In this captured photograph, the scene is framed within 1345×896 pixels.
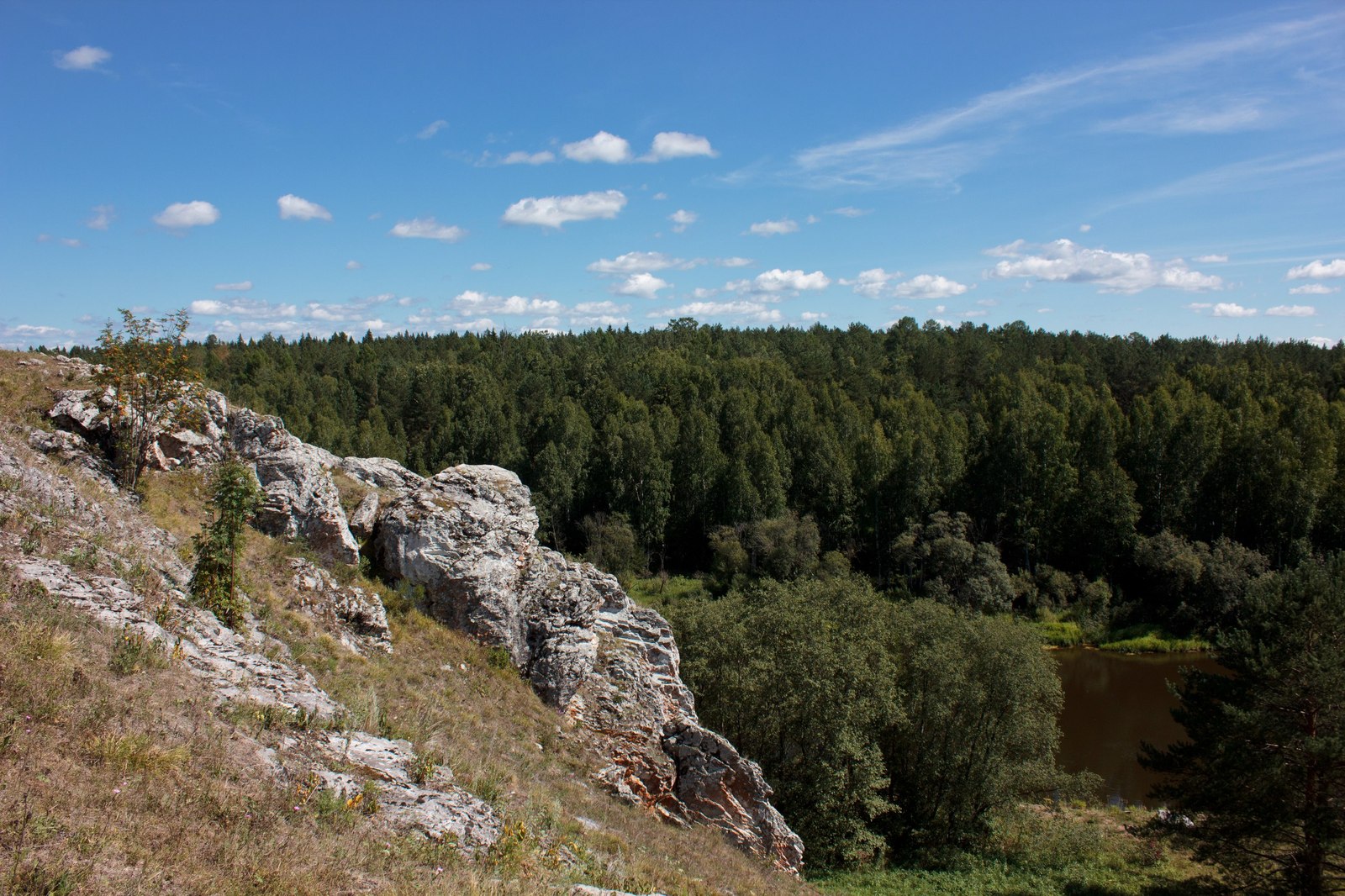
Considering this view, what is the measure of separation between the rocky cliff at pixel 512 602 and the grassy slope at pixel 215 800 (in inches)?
136

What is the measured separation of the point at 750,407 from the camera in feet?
241

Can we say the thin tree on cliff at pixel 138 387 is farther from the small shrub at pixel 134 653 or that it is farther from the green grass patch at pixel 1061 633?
the green grass patch at pixel 1061 633

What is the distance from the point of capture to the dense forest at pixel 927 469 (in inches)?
2208

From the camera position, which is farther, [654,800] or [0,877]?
[654,800]

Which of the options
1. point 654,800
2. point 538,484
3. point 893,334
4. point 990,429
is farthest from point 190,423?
point 893,334

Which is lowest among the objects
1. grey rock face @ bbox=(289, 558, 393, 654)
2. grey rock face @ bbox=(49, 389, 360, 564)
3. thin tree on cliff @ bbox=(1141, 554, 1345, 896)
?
thin tree on cliff @ bbox=(1141, 554, 1345, 896)

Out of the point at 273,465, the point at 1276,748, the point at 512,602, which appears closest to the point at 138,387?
the point at 273,465

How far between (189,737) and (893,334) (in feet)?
375

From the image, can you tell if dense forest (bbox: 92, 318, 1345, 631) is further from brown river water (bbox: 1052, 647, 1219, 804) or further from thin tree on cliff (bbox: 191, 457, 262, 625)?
thin tree on cliff (bbox: 191, 457, 262, 625)

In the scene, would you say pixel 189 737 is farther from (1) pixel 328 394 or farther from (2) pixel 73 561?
(1) pixel 328 394

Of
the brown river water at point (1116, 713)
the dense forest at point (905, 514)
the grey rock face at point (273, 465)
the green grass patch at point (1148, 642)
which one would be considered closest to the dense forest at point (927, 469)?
the dense forest at point (905, 514)

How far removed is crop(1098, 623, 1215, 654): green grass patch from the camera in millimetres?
50406

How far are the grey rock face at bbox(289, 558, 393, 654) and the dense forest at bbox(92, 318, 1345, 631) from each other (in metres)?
41.5

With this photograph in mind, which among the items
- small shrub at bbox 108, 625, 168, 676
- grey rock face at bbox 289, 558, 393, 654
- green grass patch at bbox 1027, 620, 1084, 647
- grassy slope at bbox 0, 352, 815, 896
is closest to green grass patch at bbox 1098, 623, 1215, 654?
green grass patch at bbox 1027, 620, 1084, 647
